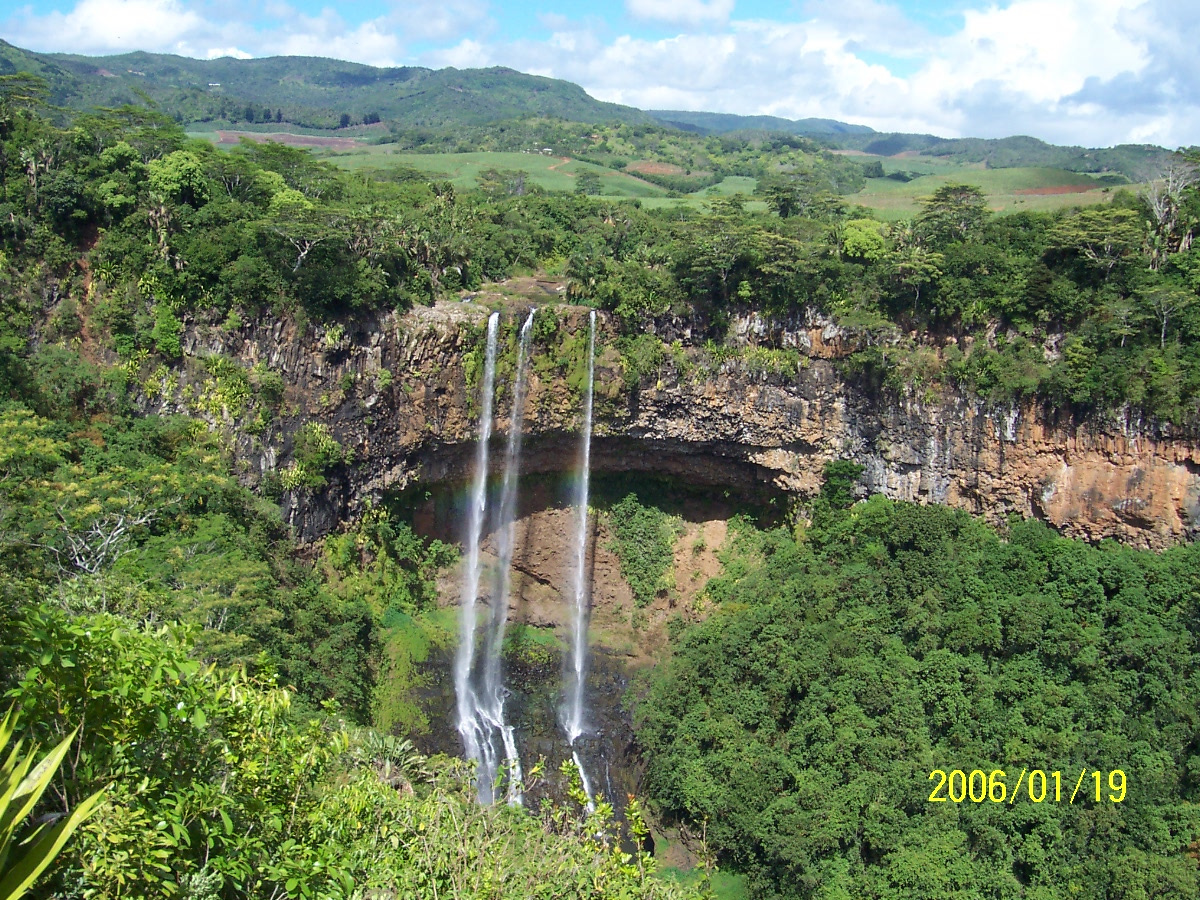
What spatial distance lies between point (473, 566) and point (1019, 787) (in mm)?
14010

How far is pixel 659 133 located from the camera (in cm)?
7675

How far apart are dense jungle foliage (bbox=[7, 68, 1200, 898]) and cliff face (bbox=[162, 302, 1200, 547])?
0.52 m

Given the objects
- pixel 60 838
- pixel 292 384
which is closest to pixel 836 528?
pixel 292 384

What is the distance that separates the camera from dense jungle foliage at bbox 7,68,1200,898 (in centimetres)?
1617

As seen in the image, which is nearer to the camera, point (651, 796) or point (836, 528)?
point (651, 796)

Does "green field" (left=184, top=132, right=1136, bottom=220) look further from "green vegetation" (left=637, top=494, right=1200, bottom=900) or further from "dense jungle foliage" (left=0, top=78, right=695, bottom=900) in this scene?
"green vegetation" (left=637, top=494, right=1200, bottom=900)

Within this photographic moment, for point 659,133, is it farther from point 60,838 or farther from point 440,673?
point 60,838

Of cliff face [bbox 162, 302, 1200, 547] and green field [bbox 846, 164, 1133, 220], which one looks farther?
green field [bbox 846, 164, 1133, 220]

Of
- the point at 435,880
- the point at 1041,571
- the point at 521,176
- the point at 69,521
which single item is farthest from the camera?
the point at 521,176

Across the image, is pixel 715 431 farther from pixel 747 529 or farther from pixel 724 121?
pixel 724 121

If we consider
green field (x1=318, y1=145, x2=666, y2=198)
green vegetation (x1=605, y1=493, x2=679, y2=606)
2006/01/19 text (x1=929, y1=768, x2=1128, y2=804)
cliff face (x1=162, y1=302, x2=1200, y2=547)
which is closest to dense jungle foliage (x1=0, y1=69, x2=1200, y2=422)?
cliff face (x1=162, y1=302, x2=1200, y2=547)

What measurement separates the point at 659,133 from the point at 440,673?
2472 inches

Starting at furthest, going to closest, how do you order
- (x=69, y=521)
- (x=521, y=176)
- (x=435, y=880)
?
1. (x=521, y=176)
2. (x=69, y=521)
3. (x=435, y=880)

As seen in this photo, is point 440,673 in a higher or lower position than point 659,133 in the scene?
lower
